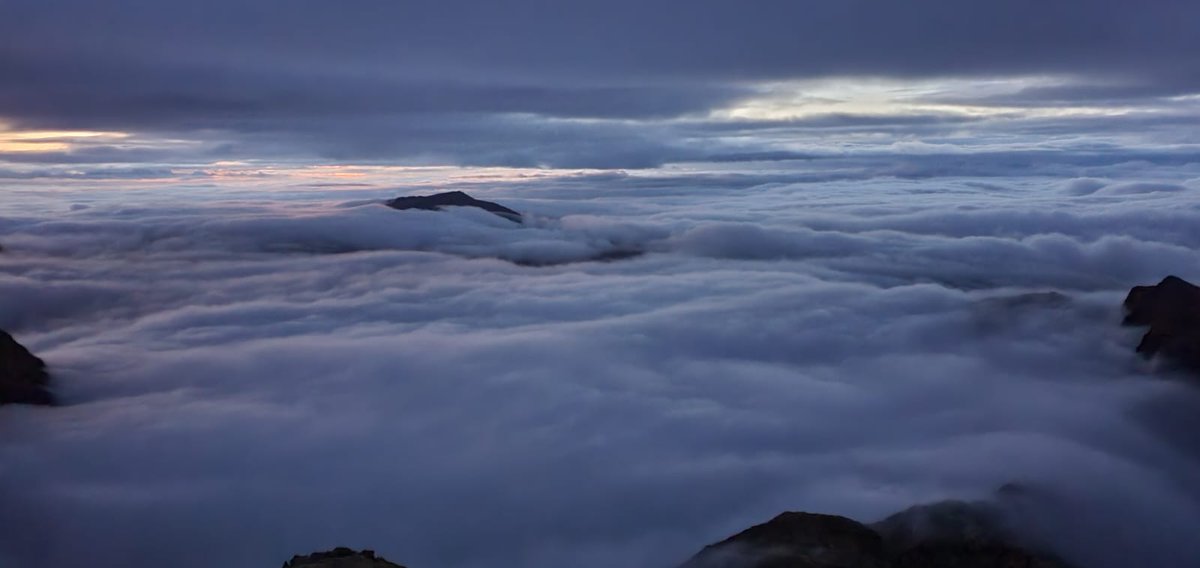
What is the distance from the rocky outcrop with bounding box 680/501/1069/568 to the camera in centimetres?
3641

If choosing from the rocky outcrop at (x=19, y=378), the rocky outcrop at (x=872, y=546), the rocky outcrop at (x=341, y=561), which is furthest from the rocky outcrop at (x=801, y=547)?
the rocky outcrop at (x=19, y=378)

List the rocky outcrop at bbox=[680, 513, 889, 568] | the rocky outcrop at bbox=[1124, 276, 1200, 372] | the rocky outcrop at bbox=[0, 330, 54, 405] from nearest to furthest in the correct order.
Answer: the rocky outcrop at bbox=[680, 513, 889, 568]
the rocky outcrop at bbox=[0, 330, 54, 405]
the rocky outcrop at bbox=[1124, 276, 1200, 372]

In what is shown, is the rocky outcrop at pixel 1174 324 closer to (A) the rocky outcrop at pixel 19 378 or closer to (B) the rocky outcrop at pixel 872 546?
(B) the rocky outcrop at pixel 872 546

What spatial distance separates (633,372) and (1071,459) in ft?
129

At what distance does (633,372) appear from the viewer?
9144 cm

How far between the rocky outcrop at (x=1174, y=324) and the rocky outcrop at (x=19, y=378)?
98.1 metres

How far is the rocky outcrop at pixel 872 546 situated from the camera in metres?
36.4

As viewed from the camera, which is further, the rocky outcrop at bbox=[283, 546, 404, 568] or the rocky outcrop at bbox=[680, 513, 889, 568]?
the rocky outcrop at bbox=[680, 513, 889, 568]

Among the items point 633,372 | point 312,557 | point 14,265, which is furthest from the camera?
point 14,265

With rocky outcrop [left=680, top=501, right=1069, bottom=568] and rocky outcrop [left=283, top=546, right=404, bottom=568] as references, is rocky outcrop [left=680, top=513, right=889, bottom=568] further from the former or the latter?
rocky outcrop [left=283, top=546, right=404, bottom=568]

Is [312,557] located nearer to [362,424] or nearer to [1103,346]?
[362,424]

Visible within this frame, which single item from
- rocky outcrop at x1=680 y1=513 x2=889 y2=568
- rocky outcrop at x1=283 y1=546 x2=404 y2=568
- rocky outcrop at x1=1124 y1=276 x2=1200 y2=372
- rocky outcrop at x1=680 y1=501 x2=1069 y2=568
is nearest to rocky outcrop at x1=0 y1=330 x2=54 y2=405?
rocky outcrop at x1=283 y1=546 x2=404 y2=568

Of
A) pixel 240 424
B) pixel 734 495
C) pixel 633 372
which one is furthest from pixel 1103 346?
pixel 240 424

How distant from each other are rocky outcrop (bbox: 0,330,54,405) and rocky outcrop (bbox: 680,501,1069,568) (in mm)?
60065
